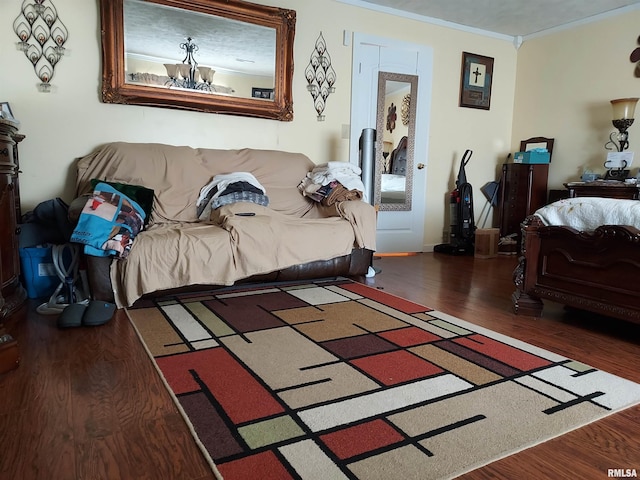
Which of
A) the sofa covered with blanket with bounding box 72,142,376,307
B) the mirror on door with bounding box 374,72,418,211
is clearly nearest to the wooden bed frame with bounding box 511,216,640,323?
the sofa covered with blanket with bounding box 72,142,376,307

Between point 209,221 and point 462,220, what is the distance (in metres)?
2.85

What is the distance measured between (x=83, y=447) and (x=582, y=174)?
15.8 feet

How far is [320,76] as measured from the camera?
4.24 metres

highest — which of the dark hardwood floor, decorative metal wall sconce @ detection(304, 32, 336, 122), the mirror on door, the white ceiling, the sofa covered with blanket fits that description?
the white ceiling

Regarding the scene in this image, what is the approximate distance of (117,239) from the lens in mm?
2383

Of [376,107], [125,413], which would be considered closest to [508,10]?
[376,107]

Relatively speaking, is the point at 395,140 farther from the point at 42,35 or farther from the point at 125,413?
the point at 125,413

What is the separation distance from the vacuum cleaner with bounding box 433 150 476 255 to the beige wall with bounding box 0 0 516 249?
0.70ft

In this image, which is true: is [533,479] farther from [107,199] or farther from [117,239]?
[107,199]

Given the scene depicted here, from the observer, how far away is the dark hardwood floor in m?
1.16

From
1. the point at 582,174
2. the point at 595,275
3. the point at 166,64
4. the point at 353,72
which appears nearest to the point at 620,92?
the point at 582,174

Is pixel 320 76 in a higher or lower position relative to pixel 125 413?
higher

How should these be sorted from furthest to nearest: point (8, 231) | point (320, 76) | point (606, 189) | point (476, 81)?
point (476, 81) → point (320, 76) → point (606, 189) → point (8, 231)

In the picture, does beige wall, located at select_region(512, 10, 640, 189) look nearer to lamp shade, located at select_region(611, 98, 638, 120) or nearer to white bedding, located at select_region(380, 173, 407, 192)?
lamp shade, located at select_region(611, 98, 638, 120)
